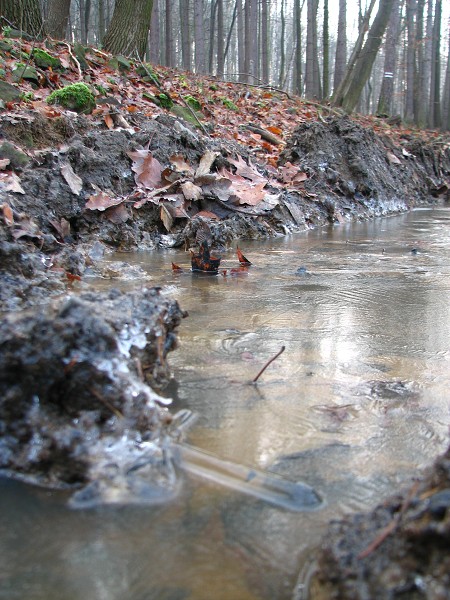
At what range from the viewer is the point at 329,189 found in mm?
7918

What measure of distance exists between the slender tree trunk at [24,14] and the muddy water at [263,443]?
7557 mm

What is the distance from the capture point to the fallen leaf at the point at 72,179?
4.75 meters

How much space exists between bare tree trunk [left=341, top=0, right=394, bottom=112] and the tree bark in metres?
5.54

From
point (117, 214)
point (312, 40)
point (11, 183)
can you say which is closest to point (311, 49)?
point (312, 40)

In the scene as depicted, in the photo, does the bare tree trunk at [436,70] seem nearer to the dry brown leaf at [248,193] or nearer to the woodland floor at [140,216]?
the woodland floor at [140,216]

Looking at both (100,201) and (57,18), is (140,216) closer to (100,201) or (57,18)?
(100,201)

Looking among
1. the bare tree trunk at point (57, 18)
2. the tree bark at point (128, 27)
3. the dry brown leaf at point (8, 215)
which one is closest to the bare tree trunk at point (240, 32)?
the tree bark at point (128, 27)

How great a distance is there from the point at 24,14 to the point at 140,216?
5801mm

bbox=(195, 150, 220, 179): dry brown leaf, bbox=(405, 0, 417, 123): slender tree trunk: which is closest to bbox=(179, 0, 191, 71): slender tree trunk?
bbox=(405, 0, 417, 123): slender tree trunk

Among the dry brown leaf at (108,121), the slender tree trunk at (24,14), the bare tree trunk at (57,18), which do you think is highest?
the bare tree trunk at (57,18)

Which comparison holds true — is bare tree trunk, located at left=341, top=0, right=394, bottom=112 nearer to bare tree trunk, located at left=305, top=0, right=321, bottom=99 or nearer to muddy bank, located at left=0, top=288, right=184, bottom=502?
bare tree trunk, located at left=305, top=0, right=321, bottom=99

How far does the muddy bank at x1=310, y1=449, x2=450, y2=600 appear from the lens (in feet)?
2.84

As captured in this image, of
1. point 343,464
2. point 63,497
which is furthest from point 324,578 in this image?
point 63,497

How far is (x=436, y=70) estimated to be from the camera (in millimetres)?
22188
